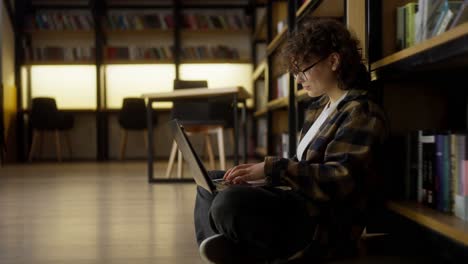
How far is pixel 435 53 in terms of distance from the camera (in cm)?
119

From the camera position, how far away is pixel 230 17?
670 cm

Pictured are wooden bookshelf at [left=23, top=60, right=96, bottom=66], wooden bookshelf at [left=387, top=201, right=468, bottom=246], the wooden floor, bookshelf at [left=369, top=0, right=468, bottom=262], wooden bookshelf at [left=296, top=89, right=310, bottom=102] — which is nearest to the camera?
wooden bookshelf at [left=387, top=201, right=468, bottom=246]

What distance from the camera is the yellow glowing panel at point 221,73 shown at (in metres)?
6.76

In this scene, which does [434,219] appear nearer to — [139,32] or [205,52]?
[205,52]

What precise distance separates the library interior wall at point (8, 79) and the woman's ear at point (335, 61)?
500cm

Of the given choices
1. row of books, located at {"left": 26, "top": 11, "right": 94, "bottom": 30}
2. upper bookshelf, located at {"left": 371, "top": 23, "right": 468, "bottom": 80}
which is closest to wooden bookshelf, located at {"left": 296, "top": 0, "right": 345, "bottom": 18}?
upper bookshelf, located at {"left": 371, "top": 23, "right": 468, "bottom": 80}

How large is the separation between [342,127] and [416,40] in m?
0.47

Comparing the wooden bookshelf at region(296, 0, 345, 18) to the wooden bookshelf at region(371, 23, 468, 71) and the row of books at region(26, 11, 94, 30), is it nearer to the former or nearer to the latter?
the wooden bookshelf at region(371, 23, 468, 71)

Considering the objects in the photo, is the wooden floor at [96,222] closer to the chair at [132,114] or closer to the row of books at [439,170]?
the row of books at [439,170]

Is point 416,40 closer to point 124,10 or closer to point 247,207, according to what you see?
point 247,207

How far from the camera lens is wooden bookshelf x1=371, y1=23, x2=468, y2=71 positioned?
3.44 ft

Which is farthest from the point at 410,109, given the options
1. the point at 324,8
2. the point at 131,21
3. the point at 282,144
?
the point at 131,21

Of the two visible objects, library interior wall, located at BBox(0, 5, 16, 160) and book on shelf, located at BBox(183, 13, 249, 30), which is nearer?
library interior wall, located at BBox(0, 5, 16, 160)

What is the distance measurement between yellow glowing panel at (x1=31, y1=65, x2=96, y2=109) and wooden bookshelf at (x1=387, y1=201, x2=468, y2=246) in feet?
18.4
